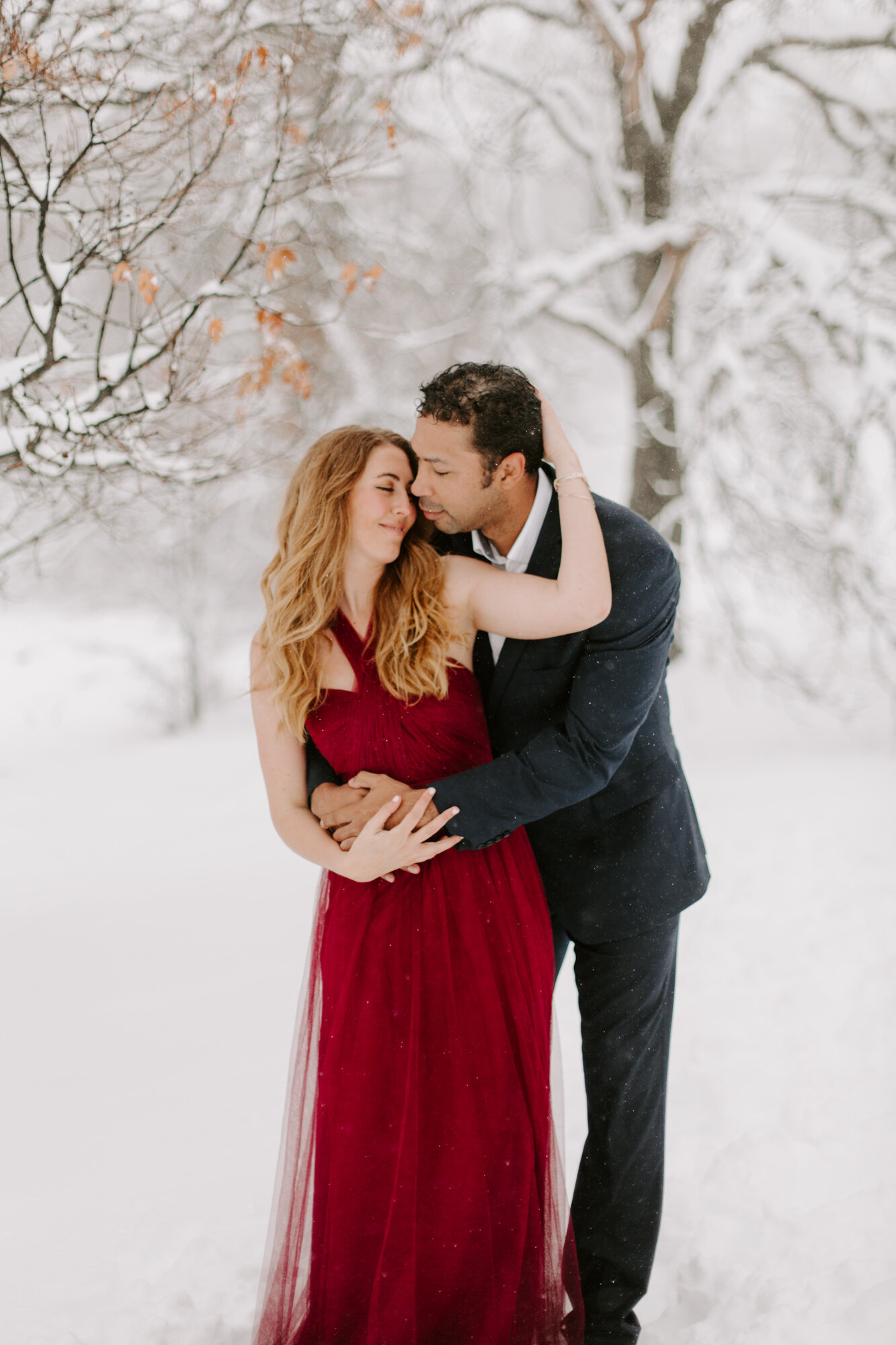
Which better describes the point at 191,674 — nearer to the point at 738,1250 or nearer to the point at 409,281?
the point at 409,281

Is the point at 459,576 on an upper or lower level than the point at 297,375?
lower

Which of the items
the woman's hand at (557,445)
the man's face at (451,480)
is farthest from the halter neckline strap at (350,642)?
the woman's hand at (557,445)

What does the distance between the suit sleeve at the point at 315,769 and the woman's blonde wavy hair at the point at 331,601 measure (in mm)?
77

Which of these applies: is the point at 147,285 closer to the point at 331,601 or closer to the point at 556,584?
the point at 331,601

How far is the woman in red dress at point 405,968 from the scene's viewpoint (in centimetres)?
176

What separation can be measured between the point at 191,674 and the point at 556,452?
24.8ft

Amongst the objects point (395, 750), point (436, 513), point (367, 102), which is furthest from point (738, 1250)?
point (367, 102)

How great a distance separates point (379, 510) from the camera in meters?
1.88

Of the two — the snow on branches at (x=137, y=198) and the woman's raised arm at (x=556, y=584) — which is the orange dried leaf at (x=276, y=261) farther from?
the woman's raised arm at (x=556, y=584)

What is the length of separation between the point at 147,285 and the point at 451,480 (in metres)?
1.19

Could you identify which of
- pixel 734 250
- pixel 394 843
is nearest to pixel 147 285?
pixel 394 843

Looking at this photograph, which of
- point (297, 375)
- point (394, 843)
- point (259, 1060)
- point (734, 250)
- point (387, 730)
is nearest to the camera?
point (394, 843)

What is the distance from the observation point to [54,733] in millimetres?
8086

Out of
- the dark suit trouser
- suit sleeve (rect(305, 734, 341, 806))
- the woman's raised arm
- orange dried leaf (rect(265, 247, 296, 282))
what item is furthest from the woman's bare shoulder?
orange dried leaf (rect(265, 247, 296, 282))
